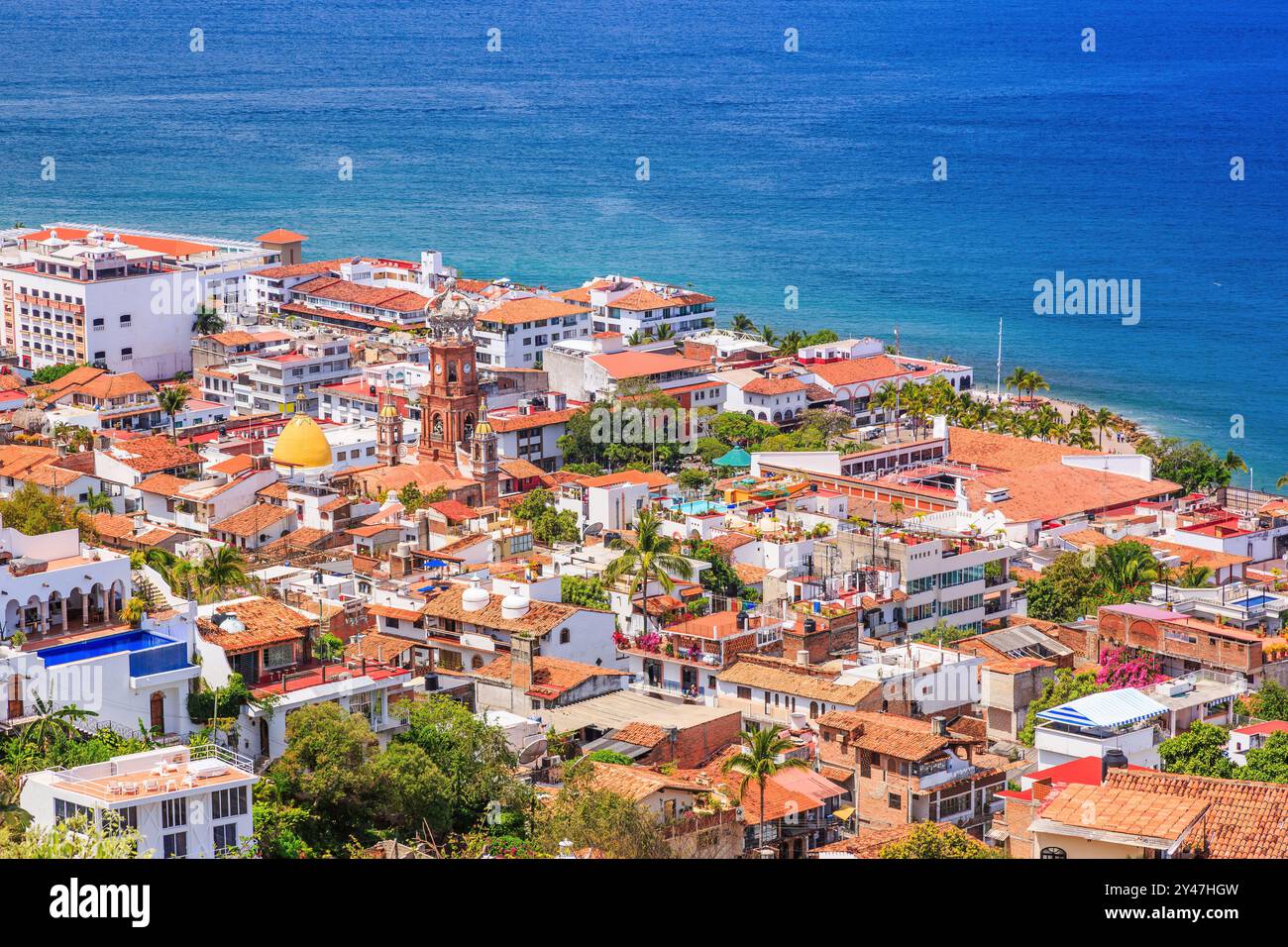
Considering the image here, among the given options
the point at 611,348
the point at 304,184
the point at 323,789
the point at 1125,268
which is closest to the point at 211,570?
the point at 323,789

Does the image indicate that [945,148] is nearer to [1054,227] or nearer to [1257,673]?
[1054,227]

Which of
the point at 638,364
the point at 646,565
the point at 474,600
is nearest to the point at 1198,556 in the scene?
the point at 646,565

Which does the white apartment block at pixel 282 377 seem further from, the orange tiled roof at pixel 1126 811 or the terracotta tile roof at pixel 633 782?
the orange tiled roof at pixel 1126 811

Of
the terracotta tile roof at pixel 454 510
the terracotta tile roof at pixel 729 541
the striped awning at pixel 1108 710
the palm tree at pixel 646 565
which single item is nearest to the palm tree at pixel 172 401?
the terracotta tile roof at pixel 454 510

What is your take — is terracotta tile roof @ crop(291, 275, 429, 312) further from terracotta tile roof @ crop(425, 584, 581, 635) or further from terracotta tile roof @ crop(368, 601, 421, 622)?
terracotta tile roof @ crop(425, 584, 581, 635)

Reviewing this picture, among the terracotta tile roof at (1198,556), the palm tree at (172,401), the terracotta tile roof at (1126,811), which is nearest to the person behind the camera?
the terracotta tile roof at (1126,811)

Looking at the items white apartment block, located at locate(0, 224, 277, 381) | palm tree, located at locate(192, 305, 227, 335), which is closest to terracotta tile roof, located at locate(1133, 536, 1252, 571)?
palm tree, located at locate(192, 305, 227, 335)

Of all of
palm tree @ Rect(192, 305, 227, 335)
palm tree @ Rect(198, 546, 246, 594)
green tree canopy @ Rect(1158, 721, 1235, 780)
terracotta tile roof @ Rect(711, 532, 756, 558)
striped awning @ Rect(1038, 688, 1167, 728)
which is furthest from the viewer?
palm tree @ Rect(192, 305, 227, 335)
